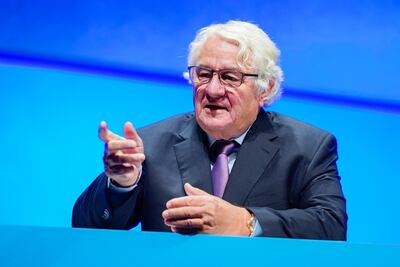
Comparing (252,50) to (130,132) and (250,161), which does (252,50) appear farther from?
(130,132)

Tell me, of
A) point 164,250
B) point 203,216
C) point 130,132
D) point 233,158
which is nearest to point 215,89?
point 233,158

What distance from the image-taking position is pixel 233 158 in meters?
1.40

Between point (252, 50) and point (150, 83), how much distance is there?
634mm

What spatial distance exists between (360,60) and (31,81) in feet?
3.26

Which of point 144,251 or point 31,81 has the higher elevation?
point 31,81

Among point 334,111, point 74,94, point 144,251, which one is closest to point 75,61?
point 74,94

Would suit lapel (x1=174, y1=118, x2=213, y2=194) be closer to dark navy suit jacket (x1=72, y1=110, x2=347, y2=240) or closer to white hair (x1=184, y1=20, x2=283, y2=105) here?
dark navy suit jacket (x1=72, y1=110, x2=347, y2=240)

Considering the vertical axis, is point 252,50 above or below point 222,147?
above

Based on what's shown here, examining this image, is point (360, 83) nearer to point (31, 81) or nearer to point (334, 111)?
point (334, 111)

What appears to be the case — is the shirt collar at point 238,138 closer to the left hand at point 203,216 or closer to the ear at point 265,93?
the ear at point 265,93

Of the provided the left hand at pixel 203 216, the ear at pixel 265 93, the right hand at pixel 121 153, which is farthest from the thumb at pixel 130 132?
the ear at pixel 265 93

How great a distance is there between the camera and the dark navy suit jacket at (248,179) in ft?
4.08

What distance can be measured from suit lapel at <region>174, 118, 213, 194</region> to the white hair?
0.15 metres

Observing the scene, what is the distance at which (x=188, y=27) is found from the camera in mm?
2031
